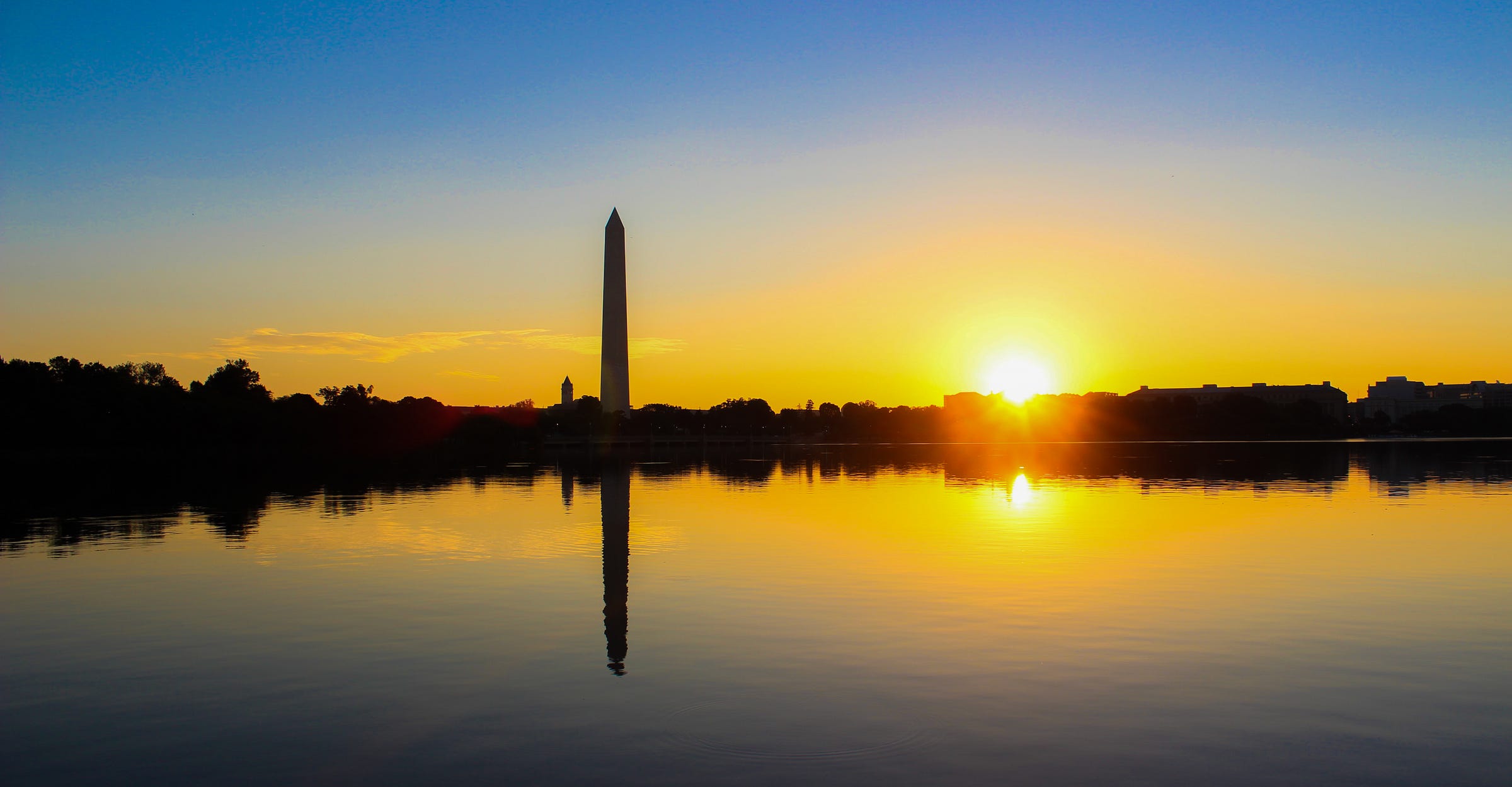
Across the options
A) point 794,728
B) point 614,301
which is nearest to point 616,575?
point 794,728

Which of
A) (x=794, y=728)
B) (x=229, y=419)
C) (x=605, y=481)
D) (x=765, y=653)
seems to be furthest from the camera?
(x=229, y=419)

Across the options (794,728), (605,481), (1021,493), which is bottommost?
(794,728)

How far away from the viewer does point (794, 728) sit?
31.9ft

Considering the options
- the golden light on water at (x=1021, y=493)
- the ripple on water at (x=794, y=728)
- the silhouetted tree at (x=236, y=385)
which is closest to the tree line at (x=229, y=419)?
the silhouetted tree at (x=236, y=385)

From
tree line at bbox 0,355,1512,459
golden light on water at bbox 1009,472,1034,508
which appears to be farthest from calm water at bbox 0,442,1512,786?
tree line at bbox 0,355,1512,459

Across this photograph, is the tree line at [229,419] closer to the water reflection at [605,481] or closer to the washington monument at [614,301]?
the washington monument at [614,301]

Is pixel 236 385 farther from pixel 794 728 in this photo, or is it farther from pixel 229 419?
pixel 794 728

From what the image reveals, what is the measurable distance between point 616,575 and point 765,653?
22.6 feet

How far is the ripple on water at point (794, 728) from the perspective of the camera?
9.12 meters

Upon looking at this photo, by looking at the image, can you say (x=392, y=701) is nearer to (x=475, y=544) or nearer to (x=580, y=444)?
(x=475, y=544)

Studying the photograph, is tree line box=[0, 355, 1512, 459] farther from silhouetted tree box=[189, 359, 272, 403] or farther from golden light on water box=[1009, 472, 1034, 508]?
golden light on water box=[1009, 472, 1034, 508]

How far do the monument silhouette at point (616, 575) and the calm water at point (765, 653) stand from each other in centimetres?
11

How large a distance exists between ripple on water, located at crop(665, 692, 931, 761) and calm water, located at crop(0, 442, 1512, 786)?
0.04 metres

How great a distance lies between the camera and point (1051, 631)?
14000 millimetres
